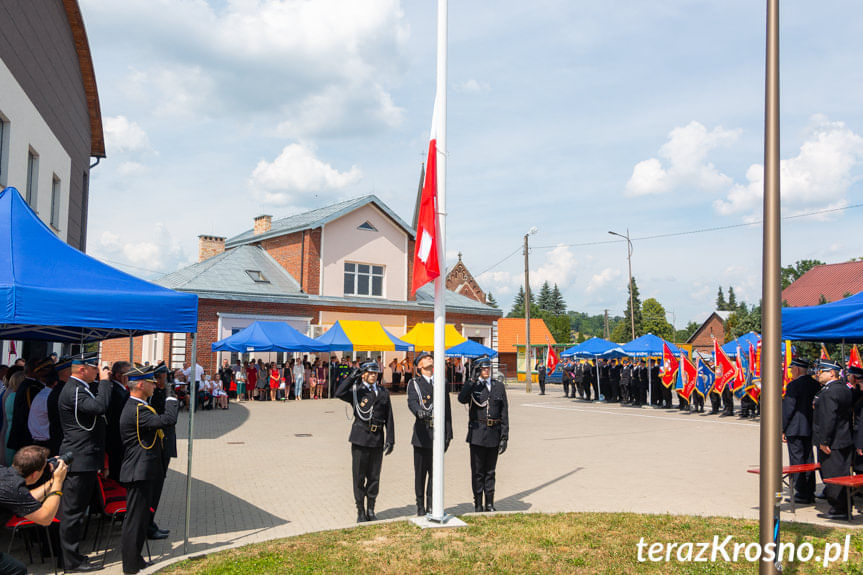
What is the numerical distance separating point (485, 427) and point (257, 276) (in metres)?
26.8

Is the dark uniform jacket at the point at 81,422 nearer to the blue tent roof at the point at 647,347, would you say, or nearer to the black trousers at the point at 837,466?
the black trousers at the point at 837,466

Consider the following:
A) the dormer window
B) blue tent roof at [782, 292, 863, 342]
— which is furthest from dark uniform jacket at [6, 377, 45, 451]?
the dormer window

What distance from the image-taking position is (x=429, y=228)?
7852 mm

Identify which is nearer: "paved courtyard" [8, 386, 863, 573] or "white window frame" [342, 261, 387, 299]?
"paved courtyard" [8, 386, 863, 573]

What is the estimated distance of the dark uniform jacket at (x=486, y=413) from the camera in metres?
8.34

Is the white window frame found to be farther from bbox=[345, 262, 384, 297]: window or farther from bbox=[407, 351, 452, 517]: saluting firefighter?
bbox=[407, 351, 452, 517]: saluting firefighter

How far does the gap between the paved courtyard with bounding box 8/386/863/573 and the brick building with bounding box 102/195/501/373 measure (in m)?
10.9

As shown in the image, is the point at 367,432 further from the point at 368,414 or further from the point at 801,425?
the point at 801,425

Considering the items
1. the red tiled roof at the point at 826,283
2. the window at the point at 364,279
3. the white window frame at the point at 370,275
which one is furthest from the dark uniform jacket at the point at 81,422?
the red tiled roof at the point at 826,283


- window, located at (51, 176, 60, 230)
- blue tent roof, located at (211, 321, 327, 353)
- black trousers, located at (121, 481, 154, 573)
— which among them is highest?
window, located at (51, 176, 60, 230)

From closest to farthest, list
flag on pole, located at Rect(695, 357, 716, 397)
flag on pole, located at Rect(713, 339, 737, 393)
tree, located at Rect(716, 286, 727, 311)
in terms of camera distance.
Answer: flag on pole, located at Rect(713, 339, 737, 393), flag on pole, located at Rect(695, 357, 716, 397), tree, located at Rect(716, 286, 727, 311)

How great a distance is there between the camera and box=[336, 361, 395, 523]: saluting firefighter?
7.92m

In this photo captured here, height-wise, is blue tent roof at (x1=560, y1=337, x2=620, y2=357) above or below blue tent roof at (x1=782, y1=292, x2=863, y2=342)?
below

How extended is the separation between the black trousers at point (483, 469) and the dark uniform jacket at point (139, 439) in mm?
3760
